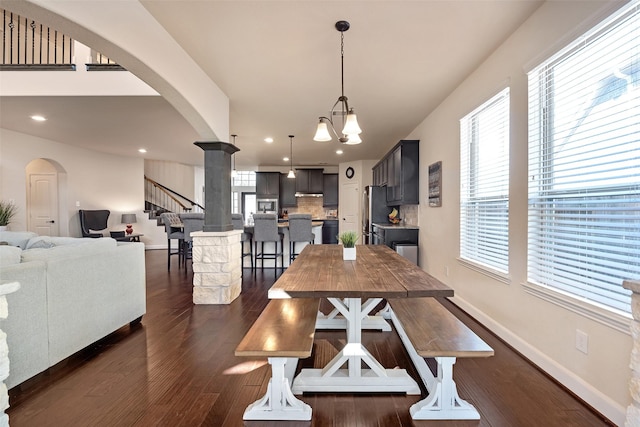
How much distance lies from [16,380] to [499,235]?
3773 millimetres

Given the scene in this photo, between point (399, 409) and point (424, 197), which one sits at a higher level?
point (424, 197)

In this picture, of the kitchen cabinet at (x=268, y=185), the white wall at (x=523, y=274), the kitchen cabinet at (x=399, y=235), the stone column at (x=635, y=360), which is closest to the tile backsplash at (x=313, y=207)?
the kitchen cabinet at (x=268, y=185)

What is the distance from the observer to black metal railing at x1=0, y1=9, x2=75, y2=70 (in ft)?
13.4

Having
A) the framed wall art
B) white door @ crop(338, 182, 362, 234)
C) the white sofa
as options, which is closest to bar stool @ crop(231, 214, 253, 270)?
the white sofa

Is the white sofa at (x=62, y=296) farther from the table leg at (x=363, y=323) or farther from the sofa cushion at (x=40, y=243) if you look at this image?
the table leg at (x=363, y=323)

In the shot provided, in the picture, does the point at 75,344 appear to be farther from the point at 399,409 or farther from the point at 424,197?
the point at 424,197

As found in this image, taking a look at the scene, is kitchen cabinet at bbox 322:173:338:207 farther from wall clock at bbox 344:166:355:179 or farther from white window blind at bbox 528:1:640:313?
white window blind at bbox 528:1:640:313

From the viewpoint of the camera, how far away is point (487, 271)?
285cm

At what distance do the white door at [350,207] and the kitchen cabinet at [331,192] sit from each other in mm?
258

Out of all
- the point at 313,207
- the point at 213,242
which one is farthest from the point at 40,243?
the point at 313,207

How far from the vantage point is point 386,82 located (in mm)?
3338

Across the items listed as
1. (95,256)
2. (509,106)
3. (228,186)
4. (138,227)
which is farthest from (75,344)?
(138,227)

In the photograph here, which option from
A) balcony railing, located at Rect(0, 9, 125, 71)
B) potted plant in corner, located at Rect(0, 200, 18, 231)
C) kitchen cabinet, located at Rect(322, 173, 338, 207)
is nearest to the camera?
balcony railing, located at Rect(0, 9, 125, 71)

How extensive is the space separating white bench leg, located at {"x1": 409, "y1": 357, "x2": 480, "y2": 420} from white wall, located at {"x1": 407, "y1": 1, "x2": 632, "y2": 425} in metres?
0.77
